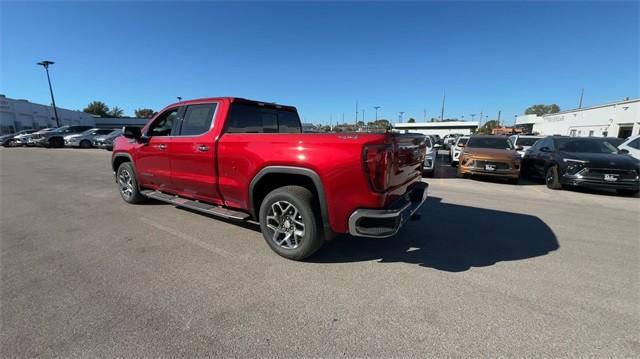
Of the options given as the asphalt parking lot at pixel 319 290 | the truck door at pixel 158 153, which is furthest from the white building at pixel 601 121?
the truck door at pixel 158 153

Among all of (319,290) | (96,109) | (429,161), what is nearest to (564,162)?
(429,161)

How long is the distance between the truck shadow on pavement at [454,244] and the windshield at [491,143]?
5666 millimetres

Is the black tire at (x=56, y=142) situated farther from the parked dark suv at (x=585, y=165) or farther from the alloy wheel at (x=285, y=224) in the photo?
the parked dark suv at (x=585, y=165)

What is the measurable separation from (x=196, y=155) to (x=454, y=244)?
12.2 feet

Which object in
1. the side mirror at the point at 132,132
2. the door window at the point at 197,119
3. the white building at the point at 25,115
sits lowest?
the side mirror at the point at 132,132

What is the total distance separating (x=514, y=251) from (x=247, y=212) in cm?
343

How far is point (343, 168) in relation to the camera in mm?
2807

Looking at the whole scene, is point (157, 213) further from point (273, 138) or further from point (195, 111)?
point (273, 138)

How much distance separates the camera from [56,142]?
76.1ft

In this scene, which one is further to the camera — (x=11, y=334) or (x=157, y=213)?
(x=157, y=213)

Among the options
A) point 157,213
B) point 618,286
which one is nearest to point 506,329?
point 618,286

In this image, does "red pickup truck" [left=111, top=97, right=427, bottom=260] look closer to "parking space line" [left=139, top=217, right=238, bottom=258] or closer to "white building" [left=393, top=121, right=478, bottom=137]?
"parking space line" [left=139, top=217, right=238, bottom=258]

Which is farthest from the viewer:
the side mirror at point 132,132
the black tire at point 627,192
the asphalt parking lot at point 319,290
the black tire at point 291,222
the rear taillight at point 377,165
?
the black tire at point 627,192

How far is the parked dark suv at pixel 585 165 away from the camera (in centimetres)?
704
